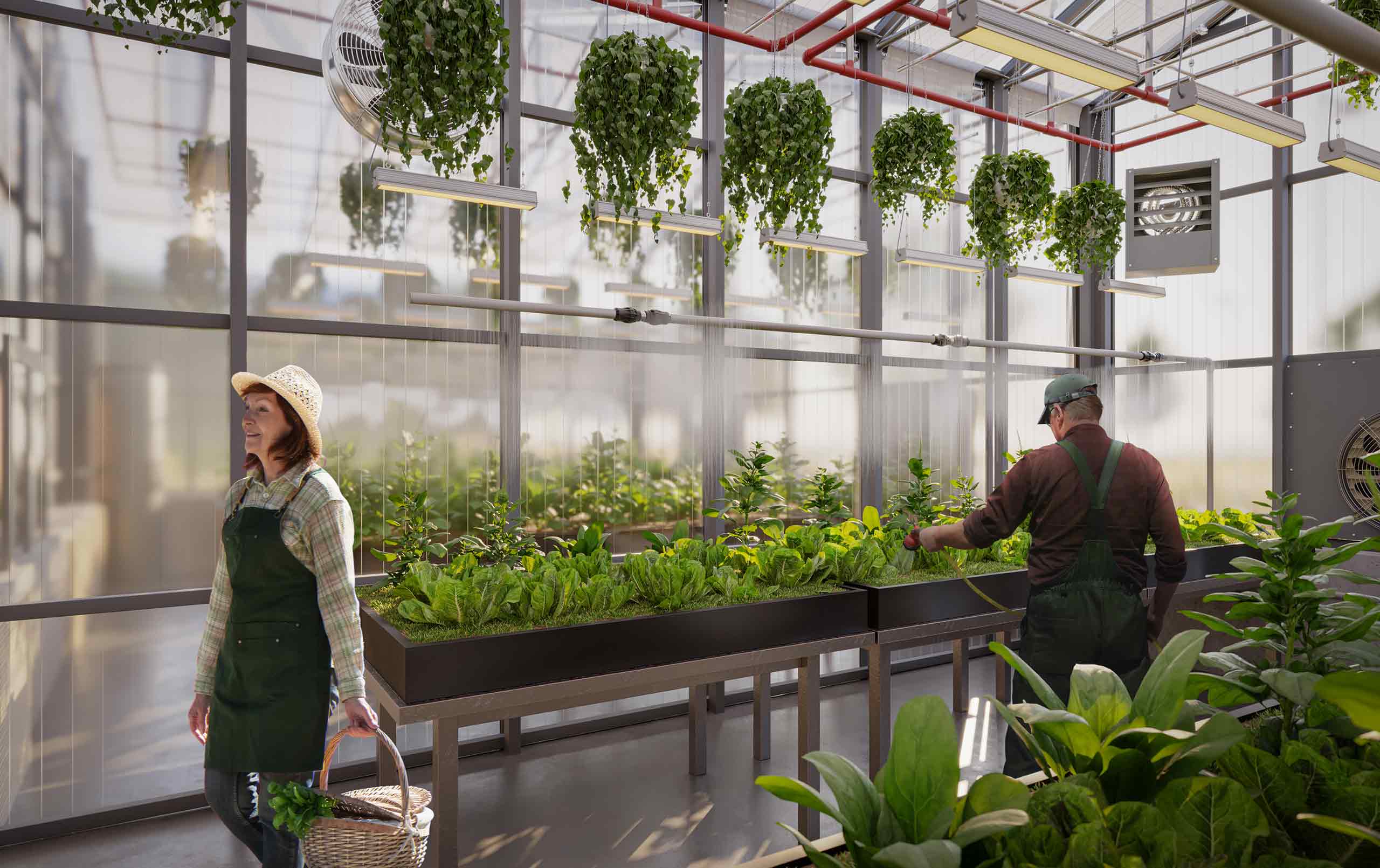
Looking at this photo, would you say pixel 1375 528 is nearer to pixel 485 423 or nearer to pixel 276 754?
pixel 485 423

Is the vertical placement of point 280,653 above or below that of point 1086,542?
below

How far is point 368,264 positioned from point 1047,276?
365 centimetres

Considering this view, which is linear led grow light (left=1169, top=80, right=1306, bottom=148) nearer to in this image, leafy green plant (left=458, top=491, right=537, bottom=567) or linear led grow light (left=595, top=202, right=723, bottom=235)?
linear led grow light (left=595, top=202, right=723, bottom=235)

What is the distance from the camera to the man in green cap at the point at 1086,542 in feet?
8.55

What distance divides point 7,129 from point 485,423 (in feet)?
6.97

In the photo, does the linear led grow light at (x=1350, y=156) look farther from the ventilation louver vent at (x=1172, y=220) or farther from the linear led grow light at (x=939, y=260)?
the linear led grow light at (x=939, y=260)

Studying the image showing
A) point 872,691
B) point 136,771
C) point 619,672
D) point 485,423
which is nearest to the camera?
point 619,672

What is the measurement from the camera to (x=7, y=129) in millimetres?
3100

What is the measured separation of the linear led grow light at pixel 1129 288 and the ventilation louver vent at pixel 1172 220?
0.08 meters

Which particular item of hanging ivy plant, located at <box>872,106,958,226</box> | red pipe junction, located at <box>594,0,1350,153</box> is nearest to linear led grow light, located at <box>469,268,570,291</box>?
red pipe junction, located at <box>594,0,1350,153</box>

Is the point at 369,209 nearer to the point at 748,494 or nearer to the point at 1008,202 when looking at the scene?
the point at 748,494

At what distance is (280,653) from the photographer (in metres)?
2.06

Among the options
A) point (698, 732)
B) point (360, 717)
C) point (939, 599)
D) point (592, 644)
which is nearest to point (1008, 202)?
point (939, 599)

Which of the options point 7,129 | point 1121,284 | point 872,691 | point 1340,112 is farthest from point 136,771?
point 1340,112
